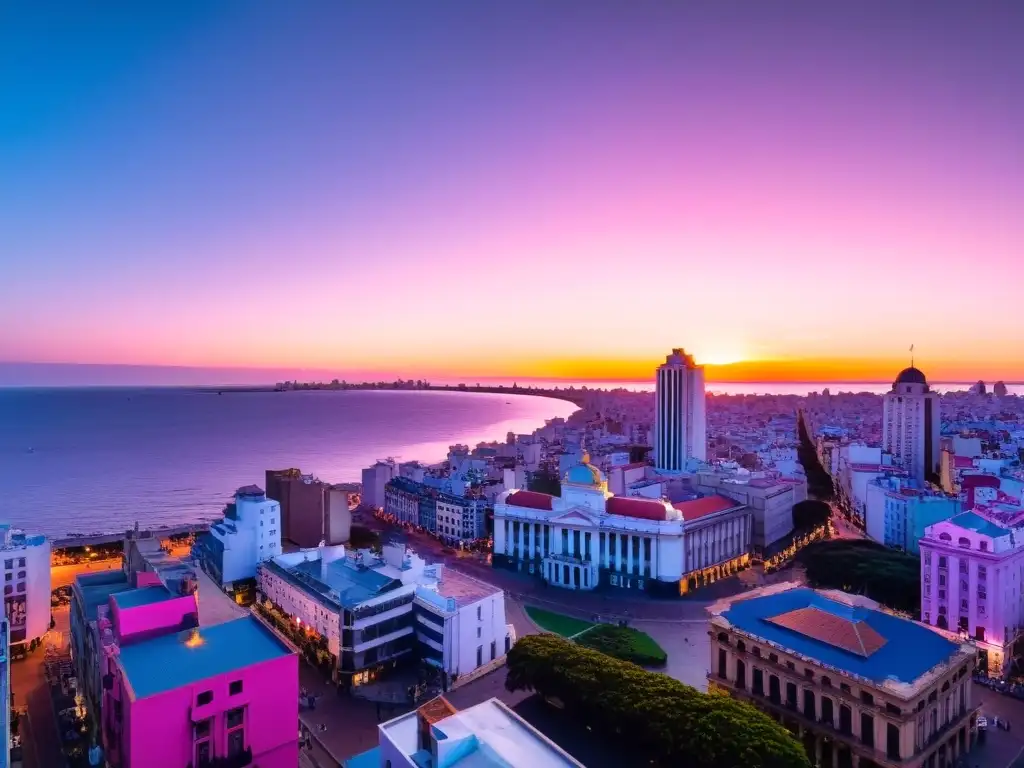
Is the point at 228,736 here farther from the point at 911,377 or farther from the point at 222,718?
the point at 911,377

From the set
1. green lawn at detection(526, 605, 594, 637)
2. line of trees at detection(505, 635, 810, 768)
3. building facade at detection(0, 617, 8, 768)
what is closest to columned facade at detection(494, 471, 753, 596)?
green lawn at detection(526, 605, 594, 637)

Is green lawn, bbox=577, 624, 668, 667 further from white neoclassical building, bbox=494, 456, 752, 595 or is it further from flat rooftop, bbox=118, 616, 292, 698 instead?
flat rooftop, bbox=118, 616, 292, 698

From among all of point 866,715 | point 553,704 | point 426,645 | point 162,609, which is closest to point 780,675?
point 866,715

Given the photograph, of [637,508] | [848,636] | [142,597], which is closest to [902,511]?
[637,508]

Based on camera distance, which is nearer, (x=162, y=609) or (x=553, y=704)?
(x=162, y=609)

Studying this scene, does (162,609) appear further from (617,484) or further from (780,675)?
(617,484)
